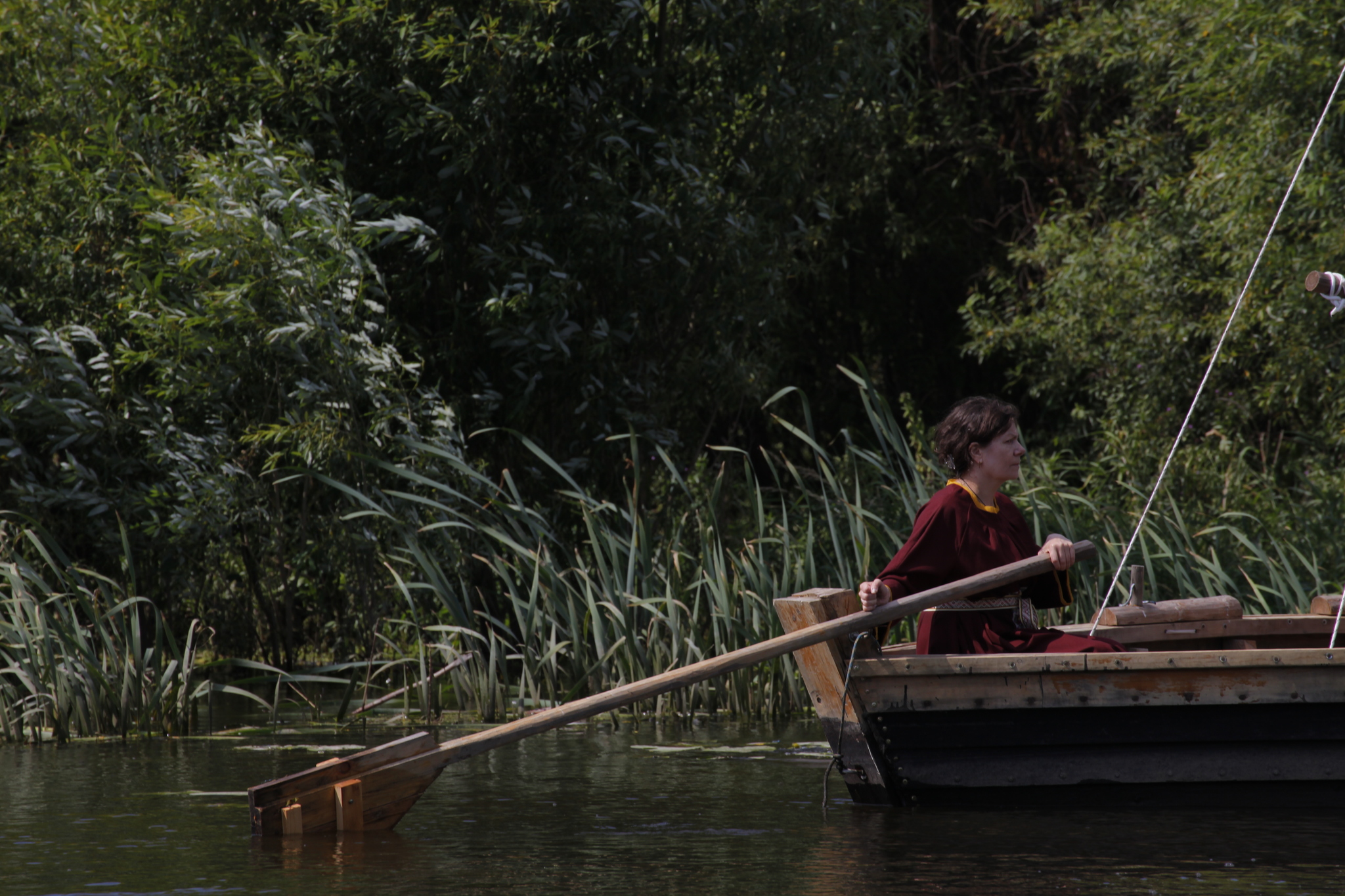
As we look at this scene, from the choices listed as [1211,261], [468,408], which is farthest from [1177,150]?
[468,408]

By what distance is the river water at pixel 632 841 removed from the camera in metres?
4.25

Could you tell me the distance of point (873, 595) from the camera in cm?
516

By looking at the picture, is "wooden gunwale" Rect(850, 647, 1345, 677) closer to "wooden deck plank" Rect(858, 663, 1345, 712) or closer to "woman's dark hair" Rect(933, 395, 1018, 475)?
"wooden deck plank" Rect(858, 663, 1345, 712)

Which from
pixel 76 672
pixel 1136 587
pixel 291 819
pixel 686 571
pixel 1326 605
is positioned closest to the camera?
pixel 291 819

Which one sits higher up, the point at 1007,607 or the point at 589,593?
the point at 589,593

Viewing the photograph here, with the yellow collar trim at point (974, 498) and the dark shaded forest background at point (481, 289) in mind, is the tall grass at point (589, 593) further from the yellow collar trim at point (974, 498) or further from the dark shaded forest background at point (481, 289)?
the yellow collar trim at point (974, 498)

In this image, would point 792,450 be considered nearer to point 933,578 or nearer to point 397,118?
point 397,118

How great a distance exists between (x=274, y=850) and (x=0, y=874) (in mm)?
761

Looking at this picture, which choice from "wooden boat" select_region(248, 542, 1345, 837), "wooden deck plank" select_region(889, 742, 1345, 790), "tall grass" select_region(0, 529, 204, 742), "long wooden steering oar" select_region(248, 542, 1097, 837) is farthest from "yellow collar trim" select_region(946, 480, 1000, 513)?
"tall grass" select_region(0, 529, 204, 742)

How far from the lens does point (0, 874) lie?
4.40 meters

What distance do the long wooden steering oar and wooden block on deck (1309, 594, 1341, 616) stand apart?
170cm

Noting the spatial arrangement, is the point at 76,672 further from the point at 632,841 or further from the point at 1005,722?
the point at 1005,722

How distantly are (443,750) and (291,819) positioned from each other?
518mm

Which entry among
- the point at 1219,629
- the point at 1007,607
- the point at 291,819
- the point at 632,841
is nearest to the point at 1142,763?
the point at 1007,607
